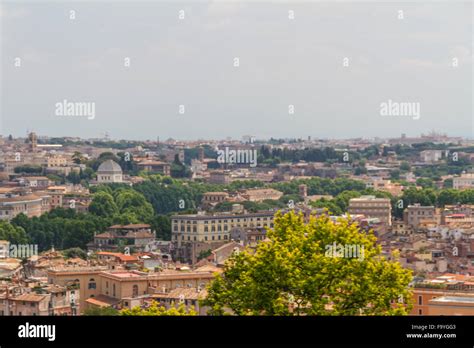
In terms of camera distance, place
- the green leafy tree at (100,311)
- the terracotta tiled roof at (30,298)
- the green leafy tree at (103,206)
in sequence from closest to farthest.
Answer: the green leafy tree at (100,311), the terracotta tiled roof at (30,298), the green leafy tree at (103,206)

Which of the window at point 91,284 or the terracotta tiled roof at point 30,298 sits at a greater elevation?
the terracotta tiled roof at point 30,298

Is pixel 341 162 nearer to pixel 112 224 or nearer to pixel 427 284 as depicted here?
pixel 112 224

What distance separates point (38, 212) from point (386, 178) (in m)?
21.4

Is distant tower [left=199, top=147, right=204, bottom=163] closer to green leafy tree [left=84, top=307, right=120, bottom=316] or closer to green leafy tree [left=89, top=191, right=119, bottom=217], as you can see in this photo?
green leafy tree [left=89, top=191, right=119, bottom=217]

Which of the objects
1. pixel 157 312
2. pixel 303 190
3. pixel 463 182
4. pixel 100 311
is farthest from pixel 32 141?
pixel 157 312

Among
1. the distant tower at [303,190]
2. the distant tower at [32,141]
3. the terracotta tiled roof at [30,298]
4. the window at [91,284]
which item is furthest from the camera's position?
the distant tower at [32,141]

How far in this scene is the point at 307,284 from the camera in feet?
21.2

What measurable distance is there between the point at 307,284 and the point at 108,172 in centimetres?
4469

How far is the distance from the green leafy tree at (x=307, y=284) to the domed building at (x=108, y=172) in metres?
43.1

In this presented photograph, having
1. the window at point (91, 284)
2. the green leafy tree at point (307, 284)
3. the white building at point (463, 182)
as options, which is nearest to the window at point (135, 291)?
the window at point (91, 284)

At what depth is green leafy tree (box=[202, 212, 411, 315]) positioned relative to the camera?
6441 mm

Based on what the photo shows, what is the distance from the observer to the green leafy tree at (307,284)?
6.44 meters

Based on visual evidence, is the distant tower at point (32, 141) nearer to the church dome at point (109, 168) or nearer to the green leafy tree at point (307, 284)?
the church dome at point (109, 168)
